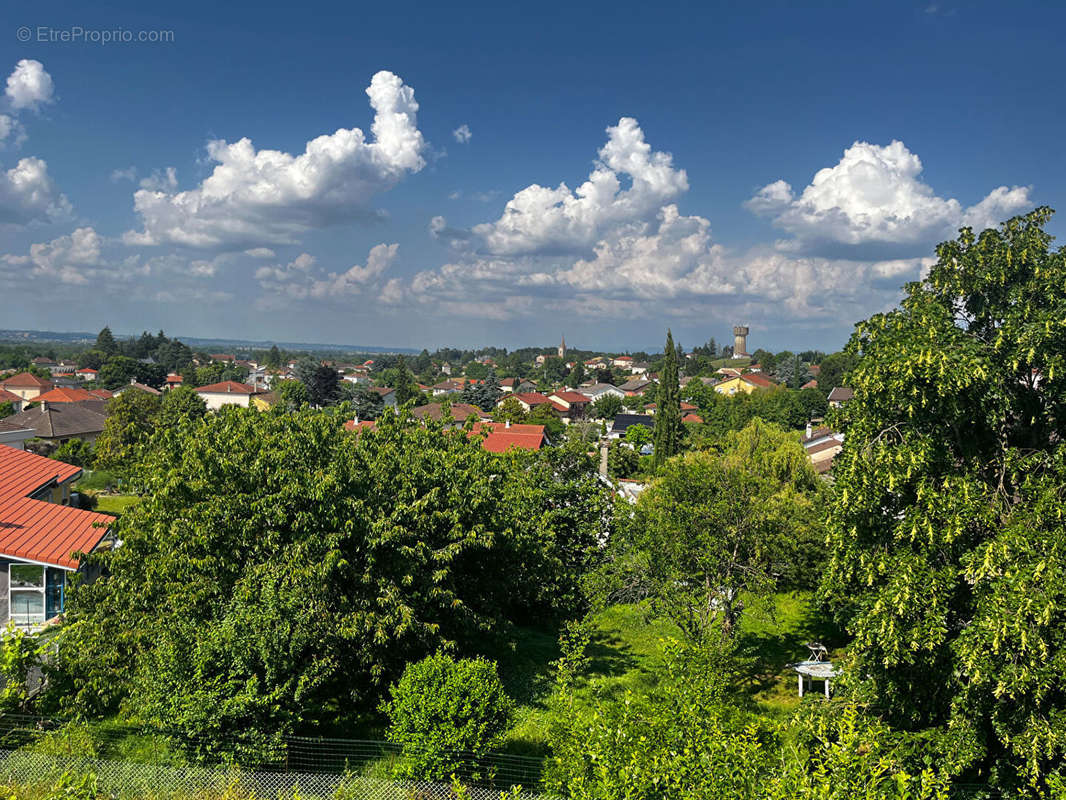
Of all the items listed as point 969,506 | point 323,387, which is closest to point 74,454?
point 323,387

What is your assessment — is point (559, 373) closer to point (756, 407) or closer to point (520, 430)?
point (756, 407)

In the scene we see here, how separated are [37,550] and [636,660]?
1495 cm

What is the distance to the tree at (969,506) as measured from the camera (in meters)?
8.15

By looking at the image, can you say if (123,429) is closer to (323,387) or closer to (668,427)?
(323,387)

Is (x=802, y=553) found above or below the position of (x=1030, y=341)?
below

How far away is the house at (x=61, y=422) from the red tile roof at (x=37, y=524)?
102 ft

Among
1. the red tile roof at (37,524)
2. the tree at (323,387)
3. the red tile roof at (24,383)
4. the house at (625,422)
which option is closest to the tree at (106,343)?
the red tile roof at (24,383)

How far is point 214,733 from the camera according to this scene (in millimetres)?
9109

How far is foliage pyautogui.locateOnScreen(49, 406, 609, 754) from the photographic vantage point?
9.61 metres

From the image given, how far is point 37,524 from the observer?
15.9 m

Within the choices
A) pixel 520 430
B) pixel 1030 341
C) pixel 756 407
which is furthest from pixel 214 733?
pixel 756 407

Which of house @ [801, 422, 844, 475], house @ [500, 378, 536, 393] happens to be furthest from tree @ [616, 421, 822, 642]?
house @ [500, 378, 536, 393]

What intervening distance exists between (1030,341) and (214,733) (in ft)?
42.5

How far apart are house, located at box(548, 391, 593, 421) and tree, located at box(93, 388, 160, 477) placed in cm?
5761
